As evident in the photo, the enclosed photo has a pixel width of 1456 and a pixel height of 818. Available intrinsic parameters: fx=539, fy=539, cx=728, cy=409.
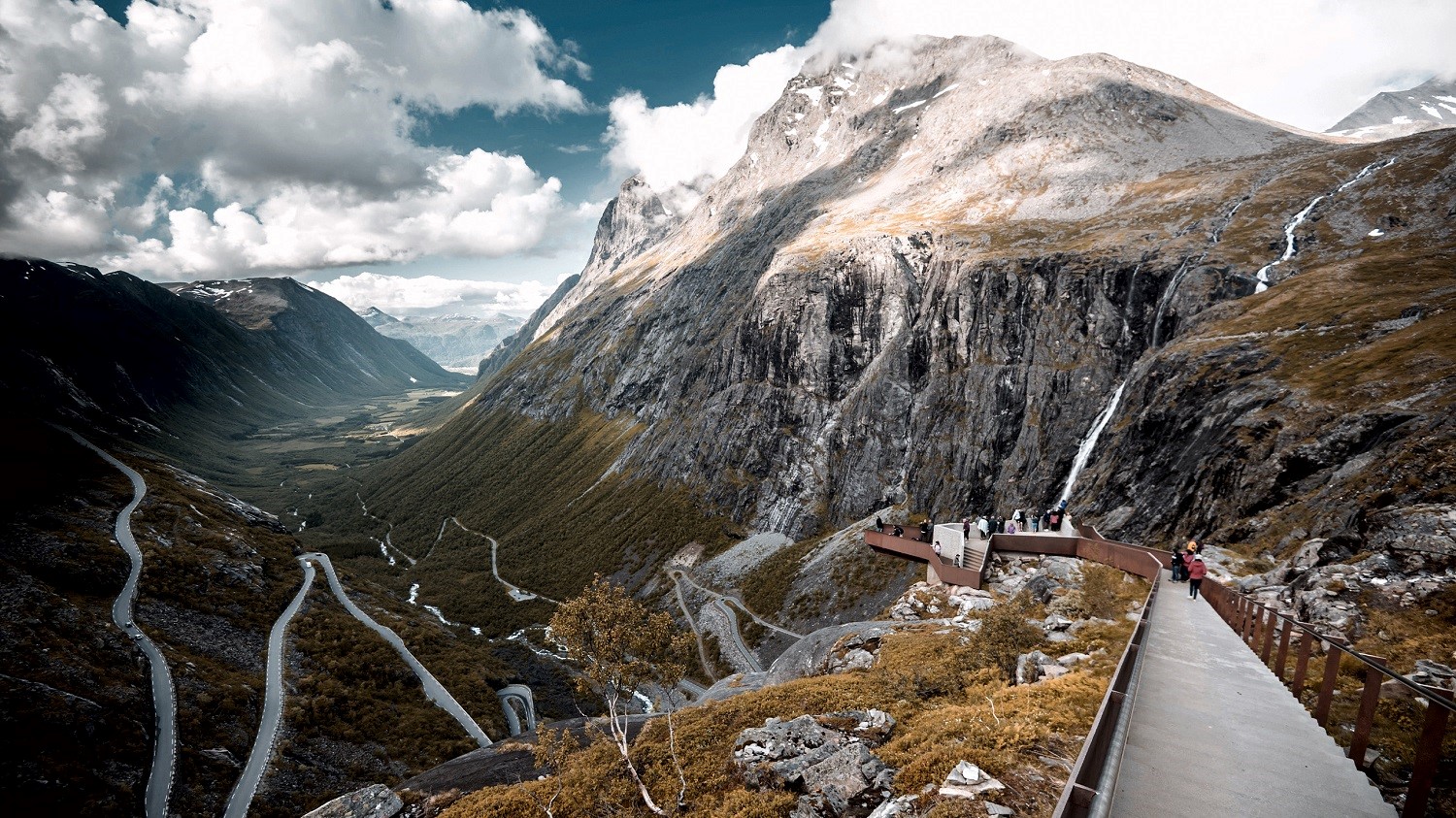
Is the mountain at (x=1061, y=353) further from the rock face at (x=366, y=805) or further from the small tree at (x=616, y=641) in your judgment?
the rock face at (x=366, y=805)

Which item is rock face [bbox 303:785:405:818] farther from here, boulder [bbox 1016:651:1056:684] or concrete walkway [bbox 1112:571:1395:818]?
concrete walkway [bbox 1112:571:1395:818]

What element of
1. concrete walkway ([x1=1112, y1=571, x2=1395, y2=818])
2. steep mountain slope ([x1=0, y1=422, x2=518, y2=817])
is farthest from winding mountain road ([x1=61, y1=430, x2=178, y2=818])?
concrete walkway ([x1=1112, y1=571, x2=1395, y2=818])

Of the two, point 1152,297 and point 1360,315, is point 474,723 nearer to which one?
point 1360,315

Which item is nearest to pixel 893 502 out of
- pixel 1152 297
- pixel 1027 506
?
pixel 1027 506

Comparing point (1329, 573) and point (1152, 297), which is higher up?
point (1152, 297)

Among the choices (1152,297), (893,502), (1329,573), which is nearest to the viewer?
(1329,573)
